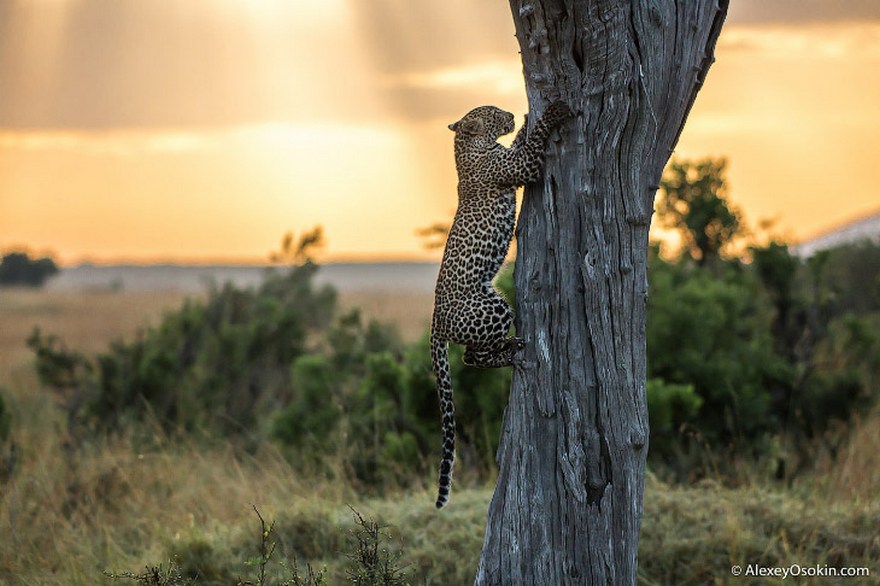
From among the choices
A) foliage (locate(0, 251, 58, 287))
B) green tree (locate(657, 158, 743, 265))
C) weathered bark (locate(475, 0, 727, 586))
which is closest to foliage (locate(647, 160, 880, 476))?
green tree (locate(657, 158, 743, 265))

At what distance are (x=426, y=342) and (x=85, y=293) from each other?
4026 centimetres

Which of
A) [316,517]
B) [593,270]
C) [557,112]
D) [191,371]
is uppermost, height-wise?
[557,112]

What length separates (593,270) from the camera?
15.8 ft

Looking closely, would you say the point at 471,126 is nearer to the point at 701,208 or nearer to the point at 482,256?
the point at 482,256

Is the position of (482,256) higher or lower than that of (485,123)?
lower

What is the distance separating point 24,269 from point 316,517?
156ft

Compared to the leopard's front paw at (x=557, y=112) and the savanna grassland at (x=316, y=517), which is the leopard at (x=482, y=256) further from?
the savanna grassland at (x=316, y=517)

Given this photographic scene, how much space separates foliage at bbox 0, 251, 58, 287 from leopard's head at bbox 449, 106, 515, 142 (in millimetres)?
48584

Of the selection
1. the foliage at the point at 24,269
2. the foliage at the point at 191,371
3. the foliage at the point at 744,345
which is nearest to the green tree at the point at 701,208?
the foliage at the point at 744,345

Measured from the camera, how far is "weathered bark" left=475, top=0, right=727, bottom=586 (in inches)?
190

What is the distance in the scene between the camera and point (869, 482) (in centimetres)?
851

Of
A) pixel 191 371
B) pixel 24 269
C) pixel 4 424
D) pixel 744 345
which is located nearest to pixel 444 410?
pixel 744 345

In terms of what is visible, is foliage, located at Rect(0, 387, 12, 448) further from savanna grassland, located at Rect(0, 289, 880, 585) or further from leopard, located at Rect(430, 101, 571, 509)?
leopard, located at Rect(430, 101, 571, 509)

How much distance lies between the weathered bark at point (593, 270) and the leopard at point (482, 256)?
0.36ft
